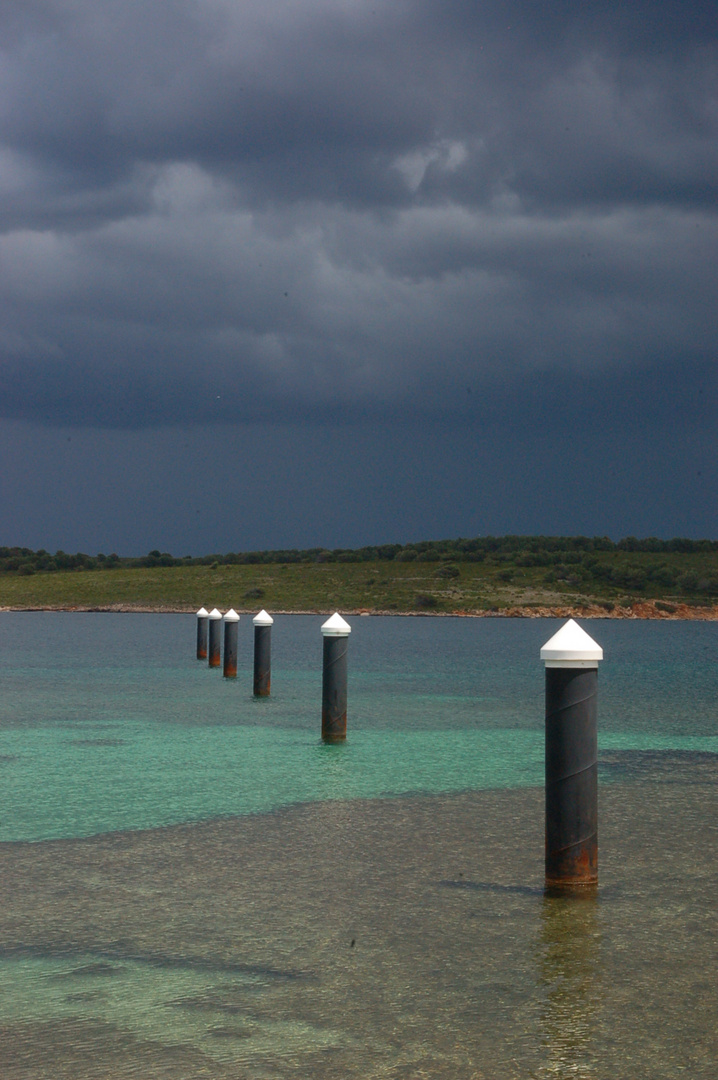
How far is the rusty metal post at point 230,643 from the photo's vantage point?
2528 cm

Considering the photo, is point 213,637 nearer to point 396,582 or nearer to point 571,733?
point 571,733

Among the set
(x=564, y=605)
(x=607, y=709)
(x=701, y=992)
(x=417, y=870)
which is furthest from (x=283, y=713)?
(x=564, y=605)

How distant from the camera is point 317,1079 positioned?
4668 millimetres

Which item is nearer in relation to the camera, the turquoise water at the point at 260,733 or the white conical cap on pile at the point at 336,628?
the turquoise water at the point at 260,733

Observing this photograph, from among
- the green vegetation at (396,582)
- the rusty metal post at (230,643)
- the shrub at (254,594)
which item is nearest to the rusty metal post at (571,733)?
the rusty metal post at (230,643)

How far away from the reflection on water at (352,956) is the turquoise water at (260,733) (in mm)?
1580

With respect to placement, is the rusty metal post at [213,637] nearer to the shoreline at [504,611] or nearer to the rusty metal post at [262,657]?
the rusty metal post at [262,657]

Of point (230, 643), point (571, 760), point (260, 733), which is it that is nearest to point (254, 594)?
point (230, 643)

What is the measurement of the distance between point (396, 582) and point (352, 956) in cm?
10908

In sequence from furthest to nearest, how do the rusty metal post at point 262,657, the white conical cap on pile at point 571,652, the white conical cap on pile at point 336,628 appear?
the rusty metal post at point 262,657 → the white conical cap on pile at point 336,628 → the white conical cap on pile at point 571,652

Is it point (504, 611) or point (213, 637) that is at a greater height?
point (213, 637)

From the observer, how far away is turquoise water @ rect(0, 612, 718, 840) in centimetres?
1142

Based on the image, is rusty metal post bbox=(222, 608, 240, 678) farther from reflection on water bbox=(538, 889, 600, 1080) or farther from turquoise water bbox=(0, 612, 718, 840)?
reflection on water bbox=(538, 889, 600, 1080)

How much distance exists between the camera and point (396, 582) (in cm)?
11531
